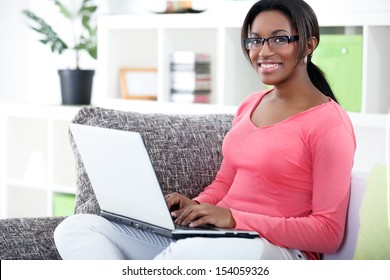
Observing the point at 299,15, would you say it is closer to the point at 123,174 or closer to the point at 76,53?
the point at 123,174

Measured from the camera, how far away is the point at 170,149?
6.53ft

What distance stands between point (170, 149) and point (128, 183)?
36 centimetres

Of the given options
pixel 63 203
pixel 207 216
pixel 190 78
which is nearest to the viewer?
pixel 207 216

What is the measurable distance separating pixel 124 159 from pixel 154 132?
0.38 metres

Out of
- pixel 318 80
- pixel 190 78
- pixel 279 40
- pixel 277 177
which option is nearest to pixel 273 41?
pixel 279 40

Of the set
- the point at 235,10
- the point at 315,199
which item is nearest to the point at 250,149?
the point at 315,199

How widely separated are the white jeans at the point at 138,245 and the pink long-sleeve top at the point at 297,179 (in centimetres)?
5

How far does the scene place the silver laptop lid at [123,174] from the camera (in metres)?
1.58

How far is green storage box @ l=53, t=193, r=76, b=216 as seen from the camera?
11.2 feet

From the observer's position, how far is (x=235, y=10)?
2.90m

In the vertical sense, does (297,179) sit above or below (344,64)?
below

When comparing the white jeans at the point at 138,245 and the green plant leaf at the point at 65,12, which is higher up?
the green plant leaf at the point at 65,12

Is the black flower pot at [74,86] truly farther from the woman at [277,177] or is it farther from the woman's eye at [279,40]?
the woman's eye at [279,40]

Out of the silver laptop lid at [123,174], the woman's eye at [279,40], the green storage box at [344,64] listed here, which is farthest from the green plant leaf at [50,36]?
the woman's eye at [279,40]
